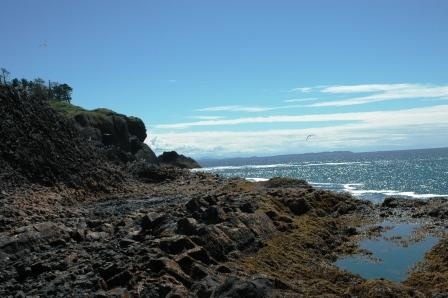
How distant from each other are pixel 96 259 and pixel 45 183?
3393 cm

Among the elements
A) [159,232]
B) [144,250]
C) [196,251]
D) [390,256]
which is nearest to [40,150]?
[159,232]

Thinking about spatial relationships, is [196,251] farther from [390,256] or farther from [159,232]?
[390,256]

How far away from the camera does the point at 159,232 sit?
34125 millimetres

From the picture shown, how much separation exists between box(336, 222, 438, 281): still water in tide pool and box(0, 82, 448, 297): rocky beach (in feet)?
3.30

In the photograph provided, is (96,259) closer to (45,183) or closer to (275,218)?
(275,218)

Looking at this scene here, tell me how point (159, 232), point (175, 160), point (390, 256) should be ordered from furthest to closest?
point (175, 160), point (390, 256), point (159, 232)

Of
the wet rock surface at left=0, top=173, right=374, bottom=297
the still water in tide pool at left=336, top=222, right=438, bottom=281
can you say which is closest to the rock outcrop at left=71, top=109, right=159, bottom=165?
the wet rock surface at left=0, top=173, right=374, bottom=297

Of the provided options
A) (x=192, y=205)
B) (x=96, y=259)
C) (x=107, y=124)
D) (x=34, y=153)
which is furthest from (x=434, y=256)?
(x=107, y=124)

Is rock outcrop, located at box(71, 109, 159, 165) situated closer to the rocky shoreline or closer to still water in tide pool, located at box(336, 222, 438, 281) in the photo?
the rocky shoreline

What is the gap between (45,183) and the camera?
59.6m

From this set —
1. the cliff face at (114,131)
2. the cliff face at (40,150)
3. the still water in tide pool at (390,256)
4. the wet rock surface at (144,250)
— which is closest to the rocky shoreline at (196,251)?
the wet rock surface at (144,250)

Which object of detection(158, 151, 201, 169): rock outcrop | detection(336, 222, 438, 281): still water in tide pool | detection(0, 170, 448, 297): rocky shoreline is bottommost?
detection(336, 222, 438, 281): still water in tide pool

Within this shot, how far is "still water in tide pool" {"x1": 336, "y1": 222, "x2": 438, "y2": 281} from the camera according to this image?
3291 centimetres

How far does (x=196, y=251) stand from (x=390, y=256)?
1709 cm
